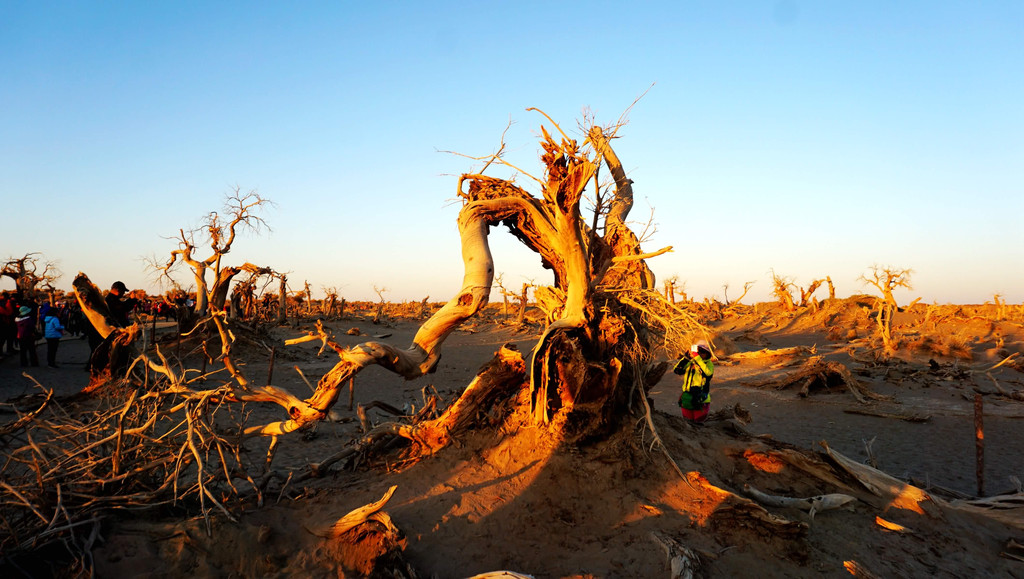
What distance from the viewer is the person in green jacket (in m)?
6.96

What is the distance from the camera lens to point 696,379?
7121 millimetres

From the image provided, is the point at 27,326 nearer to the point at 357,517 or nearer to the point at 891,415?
the point at 357,517

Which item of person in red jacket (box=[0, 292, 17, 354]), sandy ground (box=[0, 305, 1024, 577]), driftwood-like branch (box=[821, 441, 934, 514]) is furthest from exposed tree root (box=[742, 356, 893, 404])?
person in red jacket (box=[0, 292, 17, 354])

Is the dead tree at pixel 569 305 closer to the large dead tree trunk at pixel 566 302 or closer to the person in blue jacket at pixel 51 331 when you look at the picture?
the large dead tree trunk at pixel 566 302

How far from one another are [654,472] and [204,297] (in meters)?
13.2

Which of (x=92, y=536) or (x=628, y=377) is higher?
(x=628, y=377)

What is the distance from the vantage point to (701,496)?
5.04 meters

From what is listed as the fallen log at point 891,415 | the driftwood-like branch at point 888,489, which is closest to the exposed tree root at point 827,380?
the fallen log at point 891,415

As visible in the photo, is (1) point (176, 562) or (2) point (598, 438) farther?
(2) point (598, 438)

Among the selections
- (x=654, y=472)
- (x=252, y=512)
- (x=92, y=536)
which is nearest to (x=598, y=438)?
(x=654, y=472)

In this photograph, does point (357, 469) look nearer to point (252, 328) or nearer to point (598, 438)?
point (598, 438)

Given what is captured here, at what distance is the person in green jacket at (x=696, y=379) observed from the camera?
6957 millimetres

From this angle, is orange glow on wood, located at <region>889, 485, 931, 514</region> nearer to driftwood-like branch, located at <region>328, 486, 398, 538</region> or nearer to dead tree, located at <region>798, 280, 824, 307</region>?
driftwood-like branch, located at <region>328, 486, 398, 538</region>

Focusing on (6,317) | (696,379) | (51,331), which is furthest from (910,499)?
(6,317)
